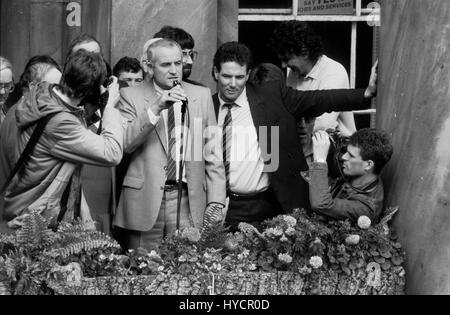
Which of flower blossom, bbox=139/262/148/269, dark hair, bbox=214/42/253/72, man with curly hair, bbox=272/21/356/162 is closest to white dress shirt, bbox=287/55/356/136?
man with curly hair, bbox=272/21/356/162

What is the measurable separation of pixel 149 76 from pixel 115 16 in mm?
1910

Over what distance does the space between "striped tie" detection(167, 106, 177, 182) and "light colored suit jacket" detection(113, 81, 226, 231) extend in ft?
0.11

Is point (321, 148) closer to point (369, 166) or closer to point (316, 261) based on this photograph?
point (369, 166)

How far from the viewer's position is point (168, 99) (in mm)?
8086

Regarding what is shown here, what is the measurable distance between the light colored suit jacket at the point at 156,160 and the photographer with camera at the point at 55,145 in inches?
16.9

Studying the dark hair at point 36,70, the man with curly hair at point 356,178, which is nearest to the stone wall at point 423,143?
the man with curly hair at point 356,178

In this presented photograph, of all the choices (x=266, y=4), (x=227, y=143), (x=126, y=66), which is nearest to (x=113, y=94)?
(x=227, y=143)

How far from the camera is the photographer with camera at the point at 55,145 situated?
307 inches

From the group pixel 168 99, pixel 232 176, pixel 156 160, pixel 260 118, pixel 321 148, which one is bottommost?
pixel 232 176

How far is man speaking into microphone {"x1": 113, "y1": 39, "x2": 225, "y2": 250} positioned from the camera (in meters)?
8.34

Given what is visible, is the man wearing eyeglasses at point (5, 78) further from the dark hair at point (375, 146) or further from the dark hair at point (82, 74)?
the dark hair at point (375, 146)

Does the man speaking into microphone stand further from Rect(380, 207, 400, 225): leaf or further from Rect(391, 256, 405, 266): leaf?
Rect(391, 256, 405, 266): leaf

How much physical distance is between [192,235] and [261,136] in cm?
128
